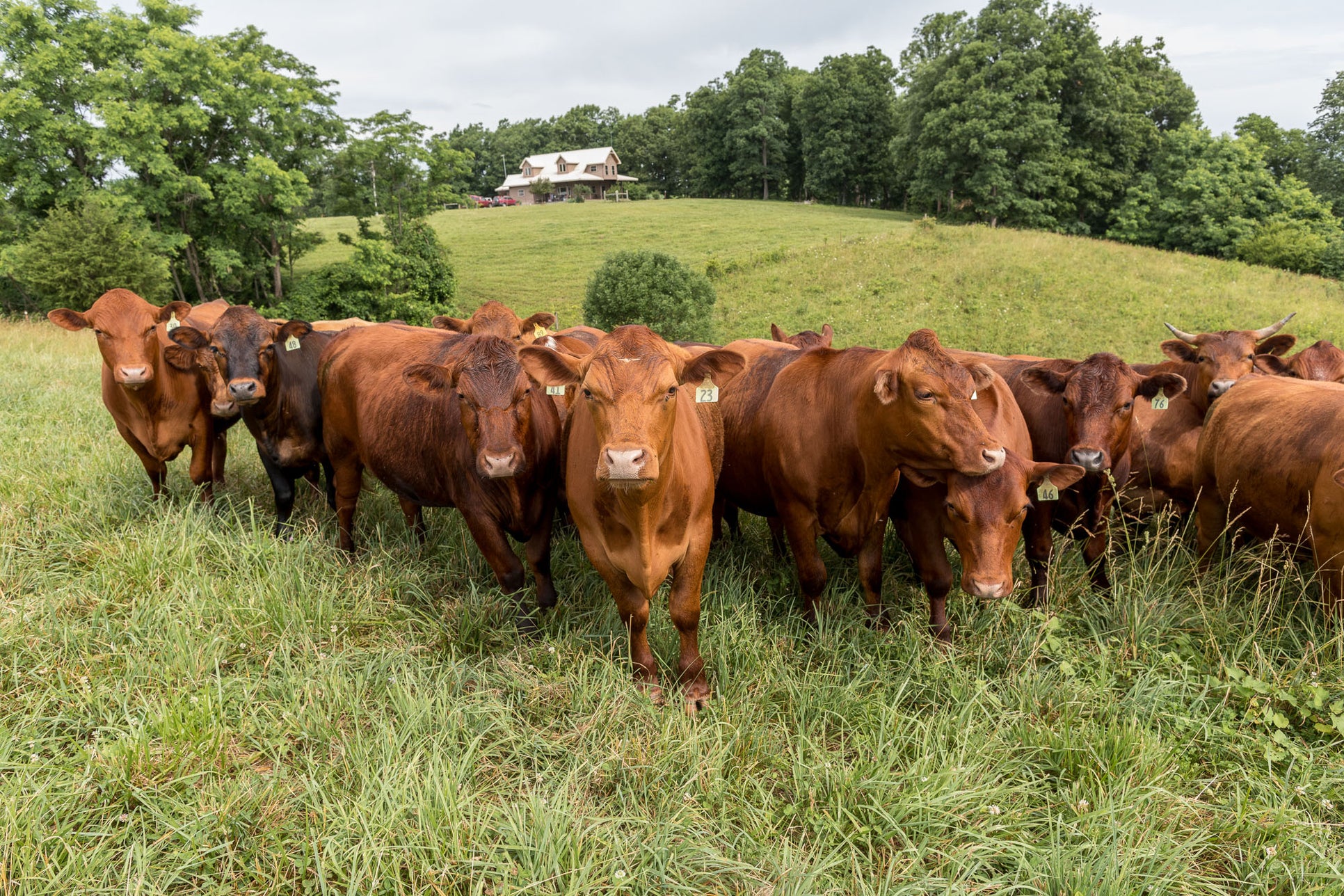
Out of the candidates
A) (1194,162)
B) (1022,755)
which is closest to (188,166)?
(1022,755)

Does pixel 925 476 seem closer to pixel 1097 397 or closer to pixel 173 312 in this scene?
pixel 1097 397

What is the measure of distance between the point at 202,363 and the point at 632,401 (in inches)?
179

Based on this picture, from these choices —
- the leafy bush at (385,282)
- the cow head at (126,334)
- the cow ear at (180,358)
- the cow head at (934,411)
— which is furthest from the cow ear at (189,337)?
the leafy bush at (385,282)

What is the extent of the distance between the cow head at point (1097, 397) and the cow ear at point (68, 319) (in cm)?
777

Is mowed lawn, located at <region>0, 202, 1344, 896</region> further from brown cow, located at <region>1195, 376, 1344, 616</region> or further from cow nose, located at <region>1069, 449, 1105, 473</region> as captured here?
cow nose, located at <region>1069, 449, 1105, 473</region>

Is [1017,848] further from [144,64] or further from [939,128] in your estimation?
[939,128]

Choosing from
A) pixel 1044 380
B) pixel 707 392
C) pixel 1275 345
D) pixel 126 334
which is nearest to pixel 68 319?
pixel 126 334

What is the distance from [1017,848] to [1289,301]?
2699 centimetres

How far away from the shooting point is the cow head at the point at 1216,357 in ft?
20.6

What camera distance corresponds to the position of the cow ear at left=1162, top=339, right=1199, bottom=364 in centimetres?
667

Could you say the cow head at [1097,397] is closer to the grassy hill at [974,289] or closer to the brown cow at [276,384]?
the brown cow at [276,384]

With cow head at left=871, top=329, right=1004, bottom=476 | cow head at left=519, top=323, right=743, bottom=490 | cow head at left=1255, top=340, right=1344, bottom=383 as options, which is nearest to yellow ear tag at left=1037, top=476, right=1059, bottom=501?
cow head at left=871, top=329, right=1004, bottom=476

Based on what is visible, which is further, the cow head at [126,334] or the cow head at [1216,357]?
the cow head at [1216,357]

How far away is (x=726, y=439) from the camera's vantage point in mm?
5238
